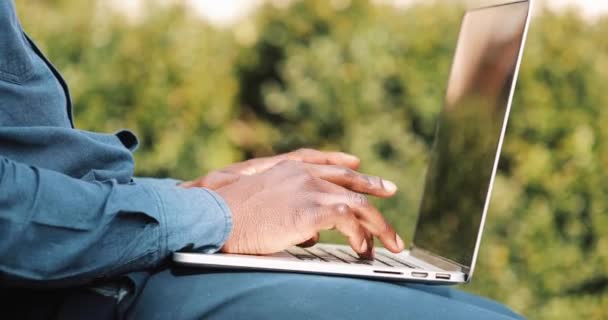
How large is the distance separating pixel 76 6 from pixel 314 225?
13.1 feet

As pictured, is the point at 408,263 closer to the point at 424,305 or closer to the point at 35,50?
the point at 424,305

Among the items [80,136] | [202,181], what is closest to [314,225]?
[80,136]

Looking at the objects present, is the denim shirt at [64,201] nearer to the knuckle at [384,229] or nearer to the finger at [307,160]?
the knuckle at [384,229]

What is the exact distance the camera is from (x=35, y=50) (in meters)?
1.69

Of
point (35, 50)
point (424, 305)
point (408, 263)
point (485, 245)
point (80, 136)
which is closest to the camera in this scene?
point (424, 305)

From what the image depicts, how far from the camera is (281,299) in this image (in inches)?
53.7

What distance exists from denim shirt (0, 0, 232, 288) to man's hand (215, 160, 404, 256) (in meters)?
0.04

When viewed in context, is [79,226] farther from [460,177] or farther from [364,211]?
[460,177]

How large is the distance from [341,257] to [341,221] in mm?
274

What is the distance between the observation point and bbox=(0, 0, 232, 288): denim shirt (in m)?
1.32

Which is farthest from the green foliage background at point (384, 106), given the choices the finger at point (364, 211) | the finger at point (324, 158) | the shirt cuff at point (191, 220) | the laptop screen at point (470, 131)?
the shirt cuff at point (191, 220)

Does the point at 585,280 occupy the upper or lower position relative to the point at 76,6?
lower

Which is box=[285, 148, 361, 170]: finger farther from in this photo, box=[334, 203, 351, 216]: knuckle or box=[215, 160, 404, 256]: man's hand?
box=[334, 203, 351, 216]: knuckle

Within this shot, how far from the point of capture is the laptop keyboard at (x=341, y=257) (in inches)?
68.8
